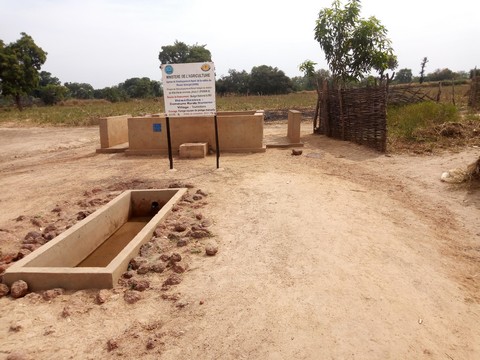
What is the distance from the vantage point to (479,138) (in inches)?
379

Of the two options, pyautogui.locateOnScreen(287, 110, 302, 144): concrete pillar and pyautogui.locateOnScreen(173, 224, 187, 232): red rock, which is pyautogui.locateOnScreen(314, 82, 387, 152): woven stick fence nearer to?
pyautogui.locateOnScreen(287, 110, 302, 144): concrete pillar

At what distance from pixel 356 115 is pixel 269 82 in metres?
40.3

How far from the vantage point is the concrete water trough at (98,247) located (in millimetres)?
3430

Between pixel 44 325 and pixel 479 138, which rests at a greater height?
pixel 479 138

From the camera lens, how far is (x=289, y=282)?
3383 millimetres

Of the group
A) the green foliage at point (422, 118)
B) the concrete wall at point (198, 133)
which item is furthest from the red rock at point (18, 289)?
the green foliage at point (422, 118)

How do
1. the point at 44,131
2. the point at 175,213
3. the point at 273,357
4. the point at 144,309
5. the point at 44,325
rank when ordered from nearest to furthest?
the point at 273,357 < the point at 44,325 < the point at 144,309 < the point at 175,213 < the point at 44,131

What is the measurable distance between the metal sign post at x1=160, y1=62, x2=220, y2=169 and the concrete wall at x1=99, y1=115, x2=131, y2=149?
4.00 metres

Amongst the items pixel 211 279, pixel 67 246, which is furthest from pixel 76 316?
pixel 67 246

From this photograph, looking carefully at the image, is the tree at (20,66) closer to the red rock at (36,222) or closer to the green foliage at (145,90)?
the green foliage at (145,90)

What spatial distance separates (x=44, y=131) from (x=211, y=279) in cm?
1645

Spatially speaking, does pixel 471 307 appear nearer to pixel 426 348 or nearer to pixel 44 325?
pixel 426 348

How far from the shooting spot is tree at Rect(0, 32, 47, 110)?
98.5 feet

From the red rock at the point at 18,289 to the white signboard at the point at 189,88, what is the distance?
469cm
